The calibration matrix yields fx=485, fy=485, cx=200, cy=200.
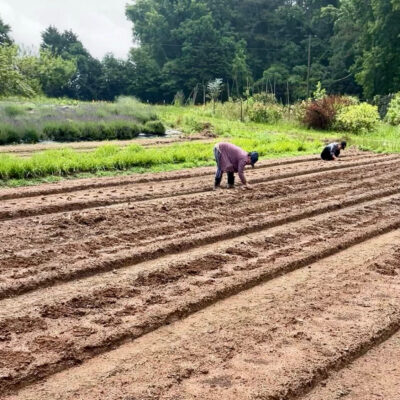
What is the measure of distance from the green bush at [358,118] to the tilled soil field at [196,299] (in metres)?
14.4

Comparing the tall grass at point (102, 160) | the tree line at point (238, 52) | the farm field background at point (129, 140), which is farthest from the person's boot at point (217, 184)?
the tree line at point (238, 52)

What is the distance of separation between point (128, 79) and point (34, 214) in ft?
135

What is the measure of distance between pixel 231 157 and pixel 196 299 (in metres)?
4.70

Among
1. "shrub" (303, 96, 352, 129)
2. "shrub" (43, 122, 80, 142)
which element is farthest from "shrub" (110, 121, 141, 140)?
"shrub" (303, 96, 352, 129)

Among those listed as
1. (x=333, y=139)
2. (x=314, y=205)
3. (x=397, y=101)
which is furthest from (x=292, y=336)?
(x=397, y=101)

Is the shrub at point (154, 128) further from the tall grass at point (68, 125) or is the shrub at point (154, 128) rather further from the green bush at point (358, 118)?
the green bush at point (358, 118)

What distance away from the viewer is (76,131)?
16.7 meters

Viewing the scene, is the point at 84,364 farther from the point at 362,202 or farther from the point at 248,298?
the point at 362,202

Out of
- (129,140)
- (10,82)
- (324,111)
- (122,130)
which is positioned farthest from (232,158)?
(10,82)

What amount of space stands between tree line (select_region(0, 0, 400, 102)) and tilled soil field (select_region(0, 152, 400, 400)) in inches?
1218

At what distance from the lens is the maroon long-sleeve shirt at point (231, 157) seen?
8500mm

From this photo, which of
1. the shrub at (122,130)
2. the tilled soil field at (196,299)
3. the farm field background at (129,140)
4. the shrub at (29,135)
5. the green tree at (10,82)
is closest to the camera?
the tilled soil field at (196,299)

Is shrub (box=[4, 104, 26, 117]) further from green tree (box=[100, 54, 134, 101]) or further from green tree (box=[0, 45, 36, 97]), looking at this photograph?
green tree (box=[100, 54, 134, 101])

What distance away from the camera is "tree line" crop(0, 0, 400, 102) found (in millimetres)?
37000
